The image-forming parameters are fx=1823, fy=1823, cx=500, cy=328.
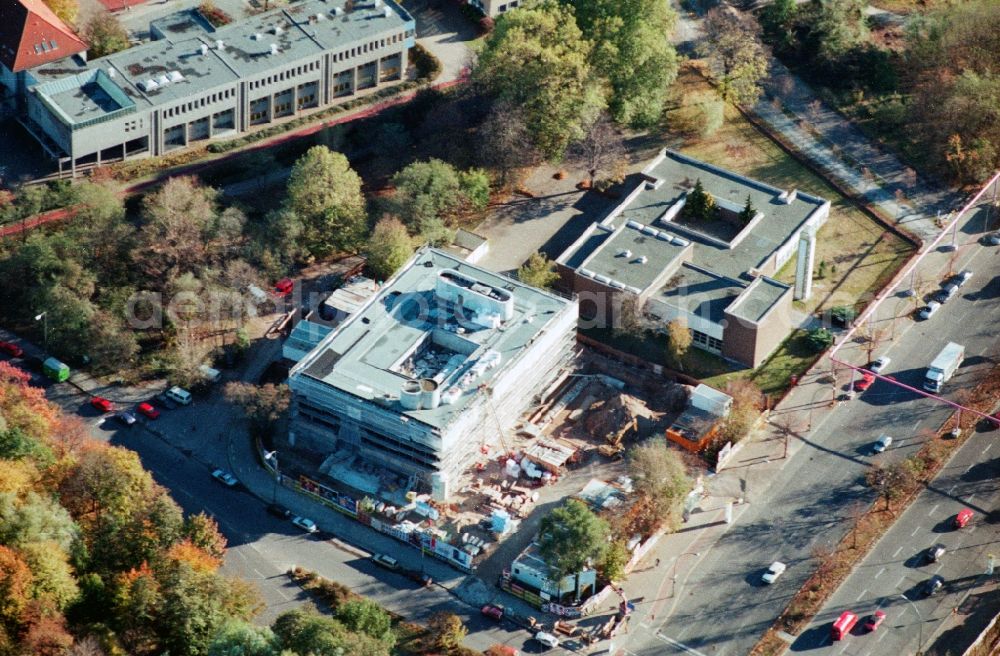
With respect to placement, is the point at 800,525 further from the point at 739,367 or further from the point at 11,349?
the point at 11,349

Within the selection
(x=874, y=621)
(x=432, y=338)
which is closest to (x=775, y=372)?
(x=874, y=621)

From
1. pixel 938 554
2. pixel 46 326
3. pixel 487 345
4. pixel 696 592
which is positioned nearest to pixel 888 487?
pixel 938 554

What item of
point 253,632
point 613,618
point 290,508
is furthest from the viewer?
point 290,508

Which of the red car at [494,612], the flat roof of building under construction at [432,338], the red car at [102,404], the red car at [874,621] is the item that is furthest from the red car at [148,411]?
the red car at [874,621]

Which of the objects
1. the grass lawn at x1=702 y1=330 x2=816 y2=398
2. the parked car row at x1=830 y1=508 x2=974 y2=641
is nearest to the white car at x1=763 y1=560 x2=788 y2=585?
the parked car row at x1=830 y1=508 x2=974 y2=641

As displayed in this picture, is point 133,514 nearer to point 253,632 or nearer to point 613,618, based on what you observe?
point 253,632

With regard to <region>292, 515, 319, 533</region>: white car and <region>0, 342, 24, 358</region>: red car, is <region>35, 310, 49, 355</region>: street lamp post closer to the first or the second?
<region>0, 342, 24, 358</region>: red car
